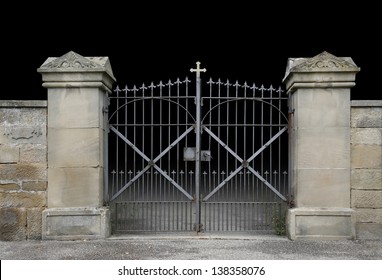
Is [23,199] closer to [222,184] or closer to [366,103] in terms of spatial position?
[222,184]

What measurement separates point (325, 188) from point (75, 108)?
10.8 ft

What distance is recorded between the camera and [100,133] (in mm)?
7055

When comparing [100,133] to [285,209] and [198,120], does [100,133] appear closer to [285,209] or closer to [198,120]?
[198,120]

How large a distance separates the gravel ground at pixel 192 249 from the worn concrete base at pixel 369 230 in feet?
0.34

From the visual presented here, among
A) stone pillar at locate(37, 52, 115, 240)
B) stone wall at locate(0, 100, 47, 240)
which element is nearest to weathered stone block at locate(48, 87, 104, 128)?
stone pillar at locate(37, 52, 115, 240)

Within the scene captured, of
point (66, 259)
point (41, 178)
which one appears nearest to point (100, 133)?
point (41, 178)

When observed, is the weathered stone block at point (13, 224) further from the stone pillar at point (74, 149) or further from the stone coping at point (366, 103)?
the stone coping at point (366, 103)

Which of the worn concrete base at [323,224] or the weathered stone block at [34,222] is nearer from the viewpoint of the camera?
the worn concrete base at [323,224]

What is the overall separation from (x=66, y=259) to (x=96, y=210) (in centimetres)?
112

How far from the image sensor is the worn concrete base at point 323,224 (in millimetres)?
6902

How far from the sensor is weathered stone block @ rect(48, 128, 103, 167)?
23.0 feet

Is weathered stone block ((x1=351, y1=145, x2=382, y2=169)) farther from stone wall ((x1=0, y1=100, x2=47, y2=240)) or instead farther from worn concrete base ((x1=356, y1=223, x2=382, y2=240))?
stone wall ((x1=0, y1=100, x2=47, y2=240))

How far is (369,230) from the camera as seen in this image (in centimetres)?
702

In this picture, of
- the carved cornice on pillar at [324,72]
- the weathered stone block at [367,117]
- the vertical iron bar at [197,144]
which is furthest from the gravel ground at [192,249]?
the carved cornice on pillar at [324,72]
